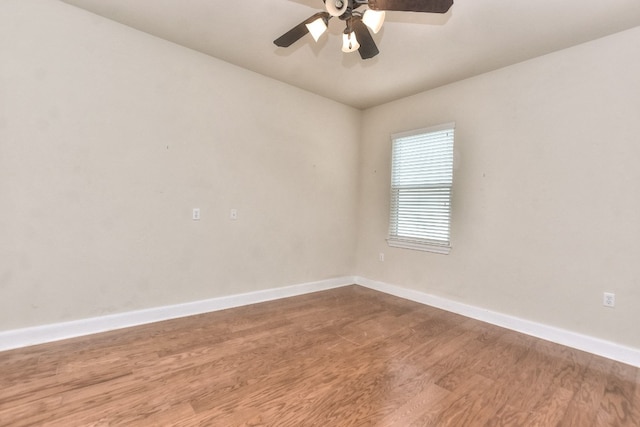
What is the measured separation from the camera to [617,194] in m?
2.49

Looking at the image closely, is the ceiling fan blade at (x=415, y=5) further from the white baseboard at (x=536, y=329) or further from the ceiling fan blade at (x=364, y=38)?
the white baseboard at (x=536, y=329)

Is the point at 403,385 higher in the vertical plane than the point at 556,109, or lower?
lower

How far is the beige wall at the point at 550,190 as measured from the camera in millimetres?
2469

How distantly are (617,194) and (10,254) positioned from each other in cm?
473

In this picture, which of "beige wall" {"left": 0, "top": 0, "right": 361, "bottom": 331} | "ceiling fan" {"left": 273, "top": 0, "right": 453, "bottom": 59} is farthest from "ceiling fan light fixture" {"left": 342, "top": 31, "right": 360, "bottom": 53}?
"beige wall" {"left": 0, "top": 0, "right": 361, "bottom": 331}

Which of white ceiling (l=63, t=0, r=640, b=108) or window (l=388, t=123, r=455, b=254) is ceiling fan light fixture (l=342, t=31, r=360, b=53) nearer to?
white ceiling (l=63, t=0, r=640, b=108)

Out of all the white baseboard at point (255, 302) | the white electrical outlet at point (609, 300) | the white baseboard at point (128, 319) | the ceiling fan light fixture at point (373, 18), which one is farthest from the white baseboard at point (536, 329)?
the ceiling fan light fixture at point (373, 18)

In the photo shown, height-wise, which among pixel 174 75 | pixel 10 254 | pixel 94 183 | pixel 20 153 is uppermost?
pixel 174 75

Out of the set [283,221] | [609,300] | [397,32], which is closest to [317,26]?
[397,32]

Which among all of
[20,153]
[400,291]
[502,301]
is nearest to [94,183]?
[20,153]

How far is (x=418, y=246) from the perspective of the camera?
387 centimetres

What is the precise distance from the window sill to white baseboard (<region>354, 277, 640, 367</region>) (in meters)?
0.54

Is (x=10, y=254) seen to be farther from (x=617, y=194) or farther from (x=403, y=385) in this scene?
(x=617, y=194)

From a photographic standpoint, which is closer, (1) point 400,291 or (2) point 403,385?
(2) point 403,385
